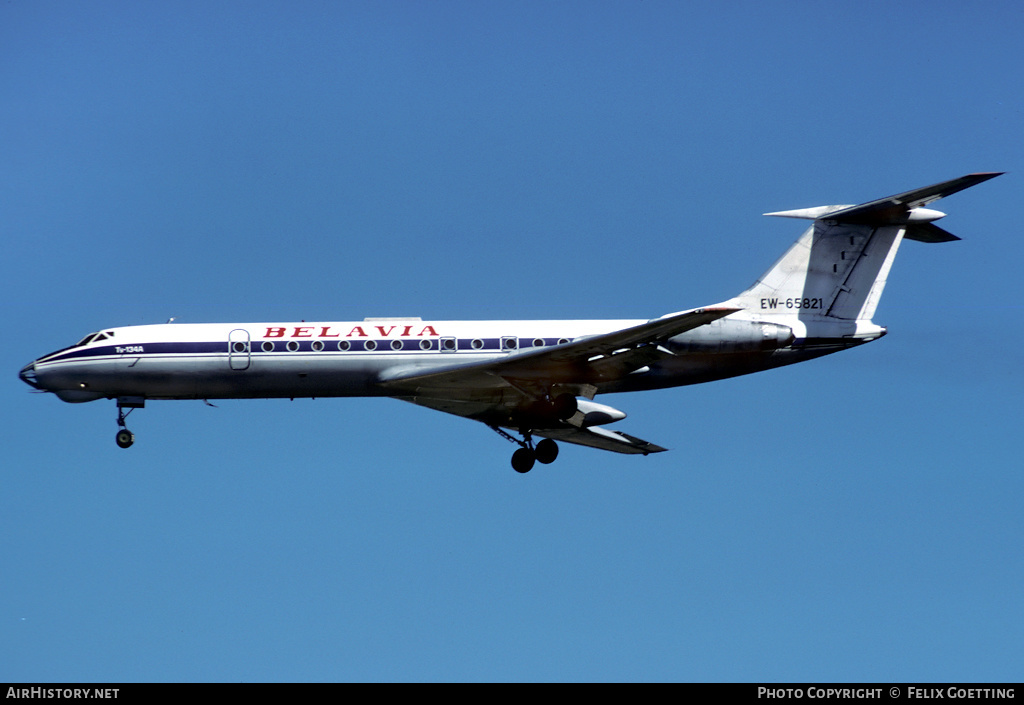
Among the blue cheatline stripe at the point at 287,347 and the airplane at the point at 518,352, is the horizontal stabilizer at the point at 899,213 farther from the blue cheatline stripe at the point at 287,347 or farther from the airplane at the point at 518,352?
the blue cheatline stripe at the point at 287,347

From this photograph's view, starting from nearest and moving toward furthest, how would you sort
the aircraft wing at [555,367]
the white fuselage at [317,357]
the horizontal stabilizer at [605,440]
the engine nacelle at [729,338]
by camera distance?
the aircraft wing at [555,367] < the engine nacelle at [729,338] < the white fuselage at [317,357] < the horizontal stabilizer at [605,440]

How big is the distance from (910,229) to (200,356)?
806 inches

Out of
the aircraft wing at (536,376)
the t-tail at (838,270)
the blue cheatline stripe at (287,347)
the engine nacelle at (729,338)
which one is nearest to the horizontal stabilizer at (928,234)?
the t-tail at (838,270)

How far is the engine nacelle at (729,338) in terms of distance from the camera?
1344 inches

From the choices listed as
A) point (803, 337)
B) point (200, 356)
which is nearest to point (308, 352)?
point (200, 356)

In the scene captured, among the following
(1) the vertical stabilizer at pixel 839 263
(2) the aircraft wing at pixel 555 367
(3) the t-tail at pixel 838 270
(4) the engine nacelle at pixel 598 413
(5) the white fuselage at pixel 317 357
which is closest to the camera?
(2) the aircraft wing at pixel 555 367

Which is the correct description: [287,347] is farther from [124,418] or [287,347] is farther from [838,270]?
[838,270]

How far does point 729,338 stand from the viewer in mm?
34344

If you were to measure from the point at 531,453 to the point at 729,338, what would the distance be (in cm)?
677

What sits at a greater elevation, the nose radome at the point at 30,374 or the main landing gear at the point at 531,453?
the nose radome at the point at 30,374

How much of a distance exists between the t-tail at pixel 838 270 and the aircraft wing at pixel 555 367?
16.2ft

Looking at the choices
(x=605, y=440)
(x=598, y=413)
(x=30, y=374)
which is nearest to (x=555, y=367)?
(x=598, y=413)
